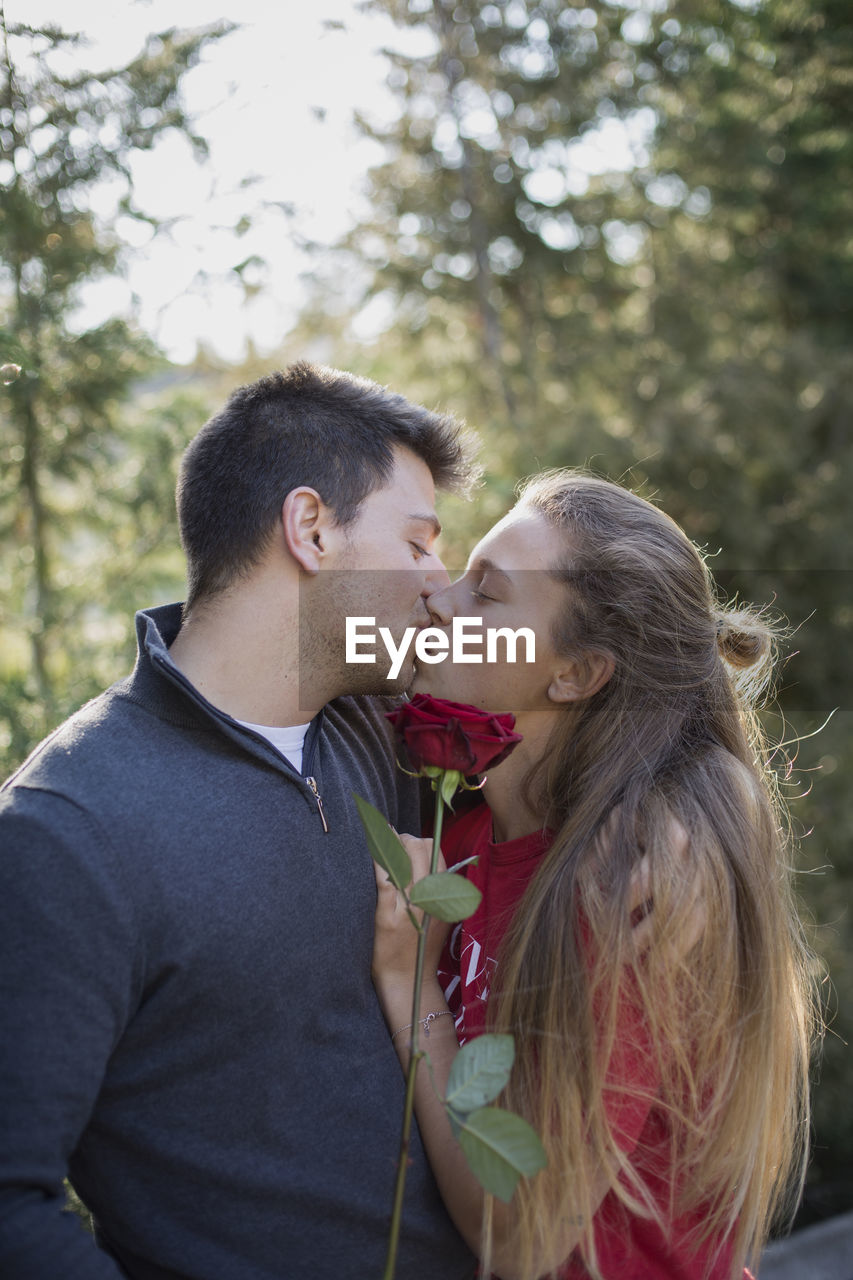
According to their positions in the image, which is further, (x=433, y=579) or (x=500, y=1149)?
(x=433, y=579)

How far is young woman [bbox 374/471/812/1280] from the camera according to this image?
175 cm

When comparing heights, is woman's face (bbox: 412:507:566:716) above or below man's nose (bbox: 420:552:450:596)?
below

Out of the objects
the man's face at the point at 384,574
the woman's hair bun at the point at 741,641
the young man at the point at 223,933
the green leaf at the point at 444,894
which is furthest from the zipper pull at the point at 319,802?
the woman's hair bun at the point at 741,641

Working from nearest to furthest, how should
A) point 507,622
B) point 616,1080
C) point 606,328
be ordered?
1. point 616,1080
2. point 507,622
3. point 606,328

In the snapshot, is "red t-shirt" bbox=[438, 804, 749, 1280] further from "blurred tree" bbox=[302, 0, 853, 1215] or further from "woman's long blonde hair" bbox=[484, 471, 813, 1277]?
"blurred tree" bbox=[302, 0, 853, 1215]

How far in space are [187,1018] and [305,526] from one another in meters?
0.96

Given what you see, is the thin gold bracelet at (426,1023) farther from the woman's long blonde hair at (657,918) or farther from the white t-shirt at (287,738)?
the white t-shirt at (287,738)

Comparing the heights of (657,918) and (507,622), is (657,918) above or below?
below

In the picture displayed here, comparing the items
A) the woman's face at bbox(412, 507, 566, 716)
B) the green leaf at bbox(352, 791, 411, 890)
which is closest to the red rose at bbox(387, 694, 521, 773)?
the green leaf at bbox(352, 791, 411, 890)

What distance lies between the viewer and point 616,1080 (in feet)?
5.71

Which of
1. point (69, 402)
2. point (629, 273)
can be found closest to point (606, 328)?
point (629, 273)

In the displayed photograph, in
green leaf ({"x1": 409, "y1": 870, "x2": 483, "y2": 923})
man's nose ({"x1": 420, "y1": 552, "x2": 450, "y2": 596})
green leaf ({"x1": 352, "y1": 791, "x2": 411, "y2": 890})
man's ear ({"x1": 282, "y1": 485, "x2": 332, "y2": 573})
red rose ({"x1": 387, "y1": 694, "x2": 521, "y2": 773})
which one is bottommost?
green leaf ({"x1": 409, "y1": 870, "x2": 483, "y2": 923})

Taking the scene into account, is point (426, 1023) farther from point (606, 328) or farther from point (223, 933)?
point (606, 328)

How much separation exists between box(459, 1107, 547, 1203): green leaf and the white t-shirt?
2.59 feet
